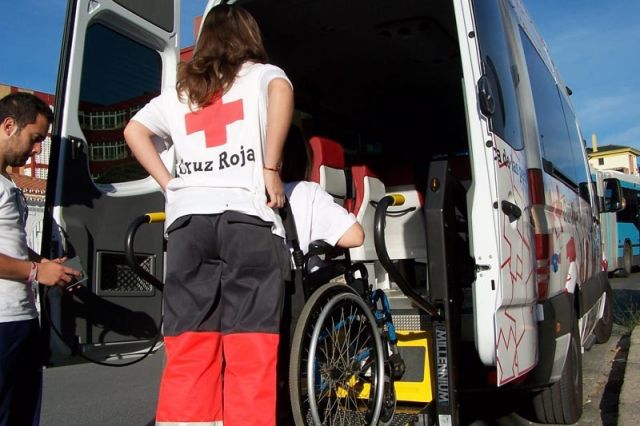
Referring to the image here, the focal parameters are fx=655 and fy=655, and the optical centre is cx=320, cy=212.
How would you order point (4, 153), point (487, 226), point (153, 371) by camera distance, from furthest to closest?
point (153, 371) < point (487, 226) < point (4, 153)

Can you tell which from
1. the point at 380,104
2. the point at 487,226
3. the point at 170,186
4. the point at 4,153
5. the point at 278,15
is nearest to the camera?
the point at 170,186

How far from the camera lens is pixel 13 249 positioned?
107 inches

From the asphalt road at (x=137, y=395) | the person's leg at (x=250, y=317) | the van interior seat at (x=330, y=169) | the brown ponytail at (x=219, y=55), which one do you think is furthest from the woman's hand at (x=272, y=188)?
the asphalt road at (x=137, y=395)

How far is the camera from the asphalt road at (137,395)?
16.2 ft

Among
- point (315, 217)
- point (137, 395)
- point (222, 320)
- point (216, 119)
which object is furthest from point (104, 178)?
point (137, 395)

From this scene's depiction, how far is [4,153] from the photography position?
108 inches

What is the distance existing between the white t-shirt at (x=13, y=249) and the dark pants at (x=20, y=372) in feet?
0.15

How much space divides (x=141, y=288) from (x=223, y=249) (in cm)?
101

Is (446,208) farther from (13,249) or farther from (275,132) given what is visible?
(13,249)

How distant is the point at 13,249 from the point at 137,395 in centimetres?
383

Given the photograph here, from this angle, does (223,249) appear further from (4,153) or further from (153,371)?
(153,371)

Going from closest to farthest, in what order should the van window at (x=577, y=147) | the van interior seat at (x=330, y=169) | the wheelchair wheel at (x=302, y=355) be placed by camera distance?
the wheelchair wheel at (x=302, y=355)
the van interior seat at (x=330, y=169)
the van window at (x=577, y=147)

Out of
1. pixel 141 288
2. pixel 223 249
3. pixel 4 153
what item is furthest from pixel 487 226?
pixel 4 153

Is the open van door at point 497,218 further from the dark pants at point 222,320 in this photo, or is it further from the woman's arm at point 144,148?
the woman's arm at point 144,148
